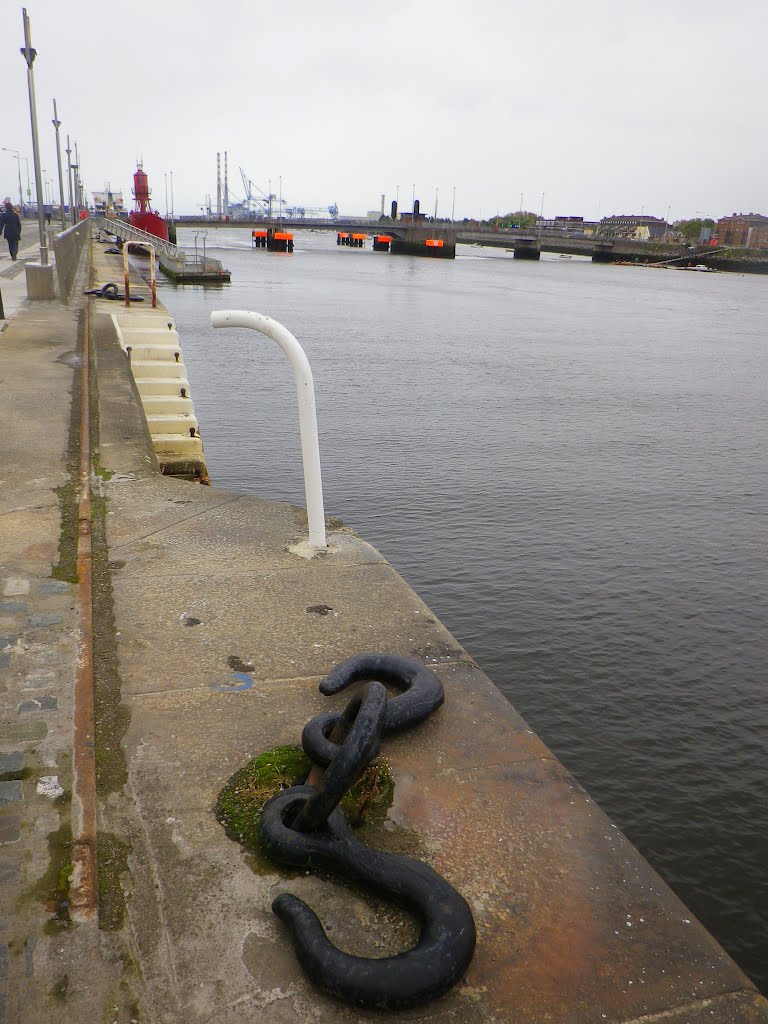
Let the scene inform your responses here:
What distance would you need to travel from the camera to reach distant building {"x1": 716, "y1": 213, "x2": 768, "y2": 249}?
164 meters

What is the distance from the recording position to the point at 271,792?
3211 mm

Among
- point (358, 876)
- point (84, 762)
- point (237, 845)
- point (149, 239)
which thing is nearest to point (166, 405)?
point (84, 762)

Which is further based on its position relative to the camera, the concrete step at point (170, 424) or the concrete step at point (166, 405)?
the concrete step at point (166, 405)

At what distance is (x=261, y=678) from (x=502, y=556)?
687 cm

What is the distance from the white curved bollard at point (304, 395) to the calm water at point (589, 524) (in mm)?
2826

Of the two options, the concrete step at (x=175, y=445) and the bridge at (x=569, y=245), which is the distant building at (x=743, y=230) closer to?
the bridge at (x=569, y=245)

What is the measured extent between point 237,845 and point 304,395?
128 inches

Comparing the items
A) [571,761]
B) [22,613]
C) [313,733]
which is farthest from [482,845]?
[571,761]

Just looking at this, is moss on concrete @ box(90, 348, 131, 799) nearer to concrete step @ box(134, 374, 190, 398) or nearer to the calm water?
the calm water

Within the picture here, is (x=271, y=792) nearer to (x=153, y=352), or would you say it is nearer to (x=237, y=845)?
(x=237, y=845)

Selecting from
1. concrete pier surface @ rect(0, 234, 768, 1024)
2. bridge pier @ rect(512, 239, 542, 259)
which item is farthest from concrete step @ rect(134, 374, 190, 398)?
bridge pier @ rect(512, 239, 542, 259)

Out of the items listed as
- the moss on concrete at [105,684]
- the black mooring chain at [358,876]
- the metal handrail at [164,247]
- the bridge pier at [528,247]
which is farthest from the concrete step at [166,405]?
the bridge pier at [528,247]

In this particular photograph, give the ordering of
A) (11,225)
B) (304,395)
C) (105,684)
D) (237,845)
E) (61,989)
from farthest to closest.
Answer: (11,225) → (304,395) → (105,684) → (237,845) → (61,989)

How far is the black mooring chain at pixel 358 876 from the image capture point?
7.77 feet
